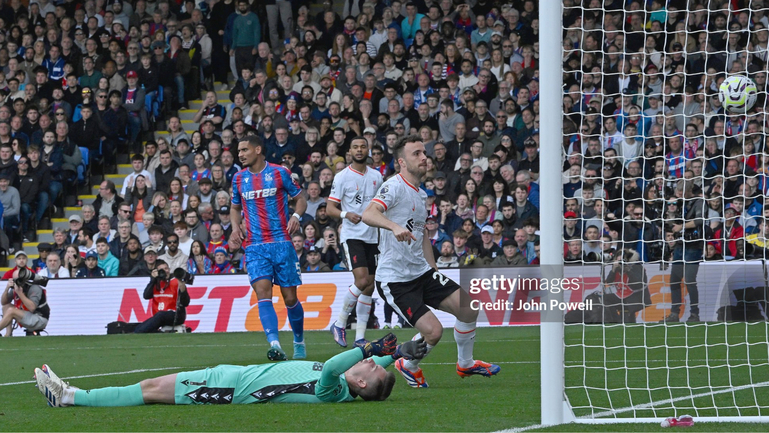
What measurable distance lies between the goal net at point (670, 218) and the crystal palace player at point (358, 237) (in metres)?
2.23

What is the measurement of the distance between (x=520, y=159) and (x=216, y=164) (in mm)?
5581

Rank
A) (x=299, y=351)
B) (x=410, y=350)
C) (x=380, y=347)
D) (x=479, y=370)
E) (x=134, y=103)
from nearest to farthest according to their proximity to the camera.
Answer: (x=380, y=347), (x=410, y=350), (x=479, y=370), (x=299, y=351), (x=134, y=103)

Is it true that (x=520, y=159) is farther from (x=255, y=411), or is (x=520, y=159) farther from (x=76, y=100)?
(x=255, y=411)

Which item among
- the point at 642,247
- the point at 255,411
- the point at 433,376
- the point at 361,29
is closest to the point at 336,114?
the point at 361,29

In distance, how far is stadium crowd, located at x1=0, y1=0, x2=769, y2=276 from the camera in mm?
14562

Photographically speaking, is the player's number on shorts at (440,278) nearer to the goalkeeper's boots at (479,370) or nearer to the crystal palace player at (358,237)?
the goalkeeper's boots at (479,370)

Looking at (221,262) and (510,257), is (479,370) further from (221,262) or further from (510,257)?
(221,262)

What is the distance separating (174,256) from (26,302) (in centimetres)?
247

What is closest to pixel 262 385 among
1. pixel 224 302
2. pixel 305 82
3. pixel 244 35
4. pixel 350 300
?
pixel 350 300

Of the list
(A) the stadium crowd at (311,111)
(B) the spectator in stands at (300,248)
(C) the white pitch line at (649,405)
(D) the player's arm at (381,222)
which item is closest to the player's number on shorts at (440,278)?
(D) the player's arm at (381,222)

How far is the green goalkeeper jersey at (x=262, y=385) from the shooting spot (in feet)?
22.1

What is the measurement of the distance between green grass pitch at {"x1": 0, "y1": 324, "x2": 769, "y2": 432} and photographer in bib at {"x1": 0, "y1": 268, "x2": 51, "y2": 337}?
1.72m

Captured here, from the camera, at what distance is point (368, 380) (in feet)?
22.5


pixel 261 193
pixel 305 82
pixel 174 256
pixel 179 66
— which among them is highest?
pixel 179 66
